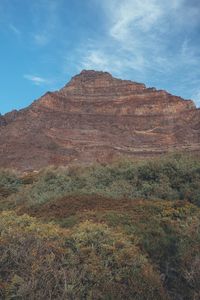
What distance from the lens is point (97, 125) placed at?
116 meters

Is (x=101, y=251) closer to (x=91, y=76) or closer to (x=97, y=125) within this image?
(x=97, y=125)

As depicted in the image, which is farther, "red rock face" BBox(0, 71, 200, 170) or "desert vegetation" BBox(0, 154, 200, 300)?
"red rock face" BBox(0, 71, 200, 170)

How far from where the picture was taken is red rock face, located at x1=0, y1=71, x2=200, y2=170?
98.6 metres

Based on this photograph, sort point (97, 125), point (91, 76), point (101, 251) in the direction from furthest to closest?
1. point (91, 76)
2. point (97, 125)
3. point (101, 251)

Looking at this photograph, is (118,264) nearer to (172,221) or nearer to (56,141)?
(172,221)

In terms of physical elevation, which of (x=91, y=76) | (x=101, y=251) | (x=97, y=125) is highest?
(x=91, y=76)

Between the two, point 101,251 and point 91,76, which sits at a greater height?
point 91,76

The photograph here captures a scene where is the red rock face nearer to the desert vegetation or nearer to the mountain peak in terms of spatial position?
the mountain peak

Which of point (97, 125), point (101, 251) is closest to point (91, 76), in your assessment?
point (97, 125)

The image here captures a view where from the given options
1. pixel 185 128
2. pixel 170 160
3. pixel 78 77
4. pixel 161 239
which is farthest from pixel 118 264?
pixel 78 77

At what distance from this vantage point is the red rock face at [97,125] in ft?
323

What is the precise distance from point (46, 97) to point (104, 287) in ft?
373

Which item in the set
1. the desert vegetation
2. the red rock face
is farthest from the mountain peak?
the desert vegetation

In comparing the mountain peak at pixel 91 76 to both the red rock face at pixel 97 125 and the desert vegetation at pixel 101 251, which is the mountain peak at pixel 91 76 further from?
the desert vegetation at pixel 101 251
